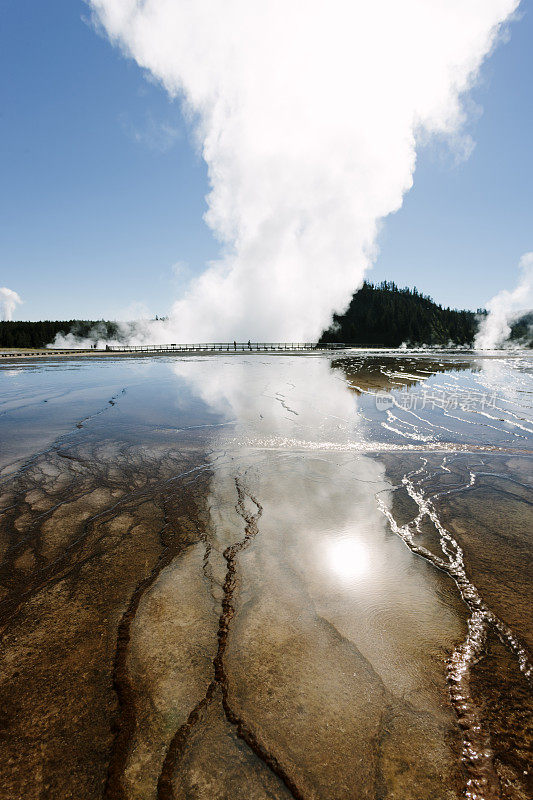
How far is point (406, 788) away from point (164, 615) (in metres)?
2.09

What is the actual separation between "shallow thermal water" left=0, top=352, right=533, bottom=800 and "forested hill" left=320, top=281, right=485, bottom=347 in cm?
11552

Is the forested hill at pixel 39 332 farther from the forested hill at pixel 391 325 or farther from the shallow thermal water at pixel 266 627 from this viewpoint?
the shallow thermal water at pixel 266 627

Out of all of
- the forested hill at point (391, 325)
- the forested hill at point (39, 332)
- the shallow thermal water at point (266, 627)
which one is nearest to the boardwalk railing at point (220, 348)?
the forested hill at point (391, 325)

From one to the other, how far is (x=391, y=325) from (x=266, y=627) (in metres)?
123

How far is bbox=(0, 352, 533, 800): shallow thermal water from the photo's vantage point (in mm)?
1961

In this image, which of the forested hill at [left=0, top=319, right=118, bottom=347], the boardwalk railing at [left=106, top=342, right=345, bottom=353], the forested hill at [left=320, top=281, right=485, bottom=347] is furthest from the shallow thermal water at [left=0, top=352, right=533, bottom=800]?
the forested hill at [left=0, top=319, right=118, bottom=347]

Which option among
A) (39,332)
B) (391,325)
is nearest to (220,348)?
(391,325)

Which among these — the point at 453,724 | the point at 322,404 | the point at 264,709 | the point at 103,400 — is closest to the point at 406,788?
the point at 453,724

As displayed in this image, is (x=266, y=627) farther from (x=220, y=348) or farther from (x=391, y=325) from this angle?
(x=391, y=325)

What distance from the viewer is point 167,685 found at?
7.88 feet

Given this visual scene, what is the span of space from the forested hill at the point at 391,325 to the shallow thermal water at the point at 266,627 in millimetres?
115519

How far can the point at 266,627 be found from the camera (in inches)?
115

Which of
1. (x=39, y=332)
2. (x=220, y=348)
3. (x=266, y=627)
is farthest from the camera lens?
(x=39, y=332)

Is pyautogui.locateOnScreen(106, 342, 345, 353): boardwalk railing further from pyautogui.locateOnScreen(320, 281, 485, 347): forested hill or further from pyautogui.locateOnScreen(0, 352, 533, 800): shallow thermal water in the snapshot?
pyautogui.locateOnScreen(0, 352, 533, 800): shallow thermal water
